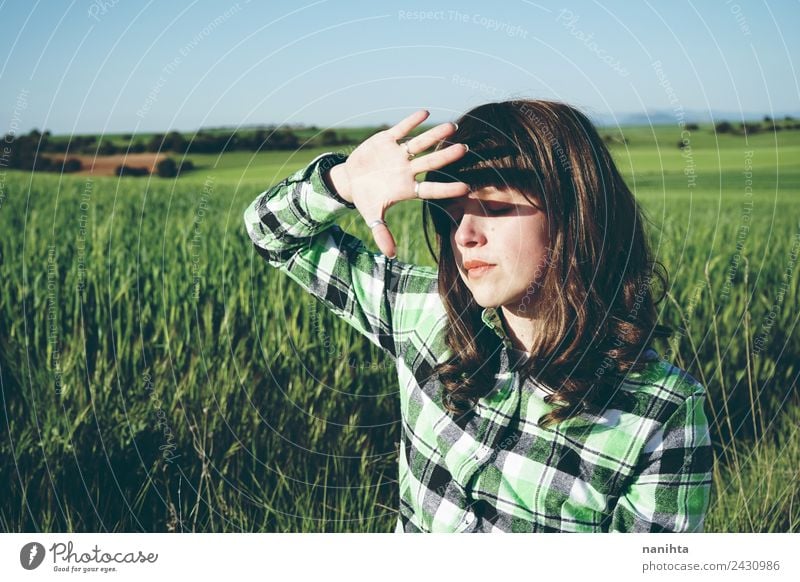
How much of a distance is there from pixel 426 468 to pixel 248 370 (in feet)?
1.61

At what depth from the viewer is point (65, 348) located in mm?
A: 1485

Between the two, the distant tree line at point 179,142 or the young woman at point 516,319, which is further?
the distant tree line at point 179,142

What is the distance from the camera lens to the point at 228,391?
144cm

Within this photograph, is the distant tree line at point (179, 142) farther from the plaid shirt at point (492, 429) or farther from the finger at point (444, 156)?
the finger at point (444, 156)

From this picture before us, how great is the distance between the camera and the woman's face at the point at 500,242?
1034mm

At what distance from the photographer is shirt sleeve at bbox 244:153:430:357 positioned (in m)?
1.07
